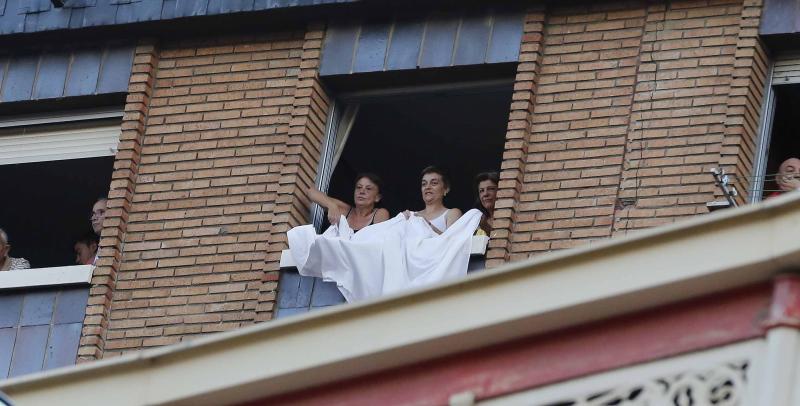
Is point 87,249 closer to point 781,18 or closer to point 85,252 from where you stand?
point 85,252

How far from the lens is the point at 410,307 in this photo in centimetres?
809

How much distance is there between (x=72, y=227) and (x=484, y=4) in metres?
7.09

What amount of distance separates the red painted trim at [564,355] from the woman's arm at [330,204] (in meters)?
7.94

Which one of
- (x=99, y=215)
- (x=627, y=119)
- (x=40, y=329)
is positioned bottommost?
(x=40, y=329)

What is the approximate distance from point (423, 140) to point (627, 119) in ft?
14.3

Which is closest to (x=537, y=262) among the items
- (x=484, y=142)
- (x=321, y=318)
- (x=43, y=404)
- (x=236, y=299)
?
(x=321, y=318)

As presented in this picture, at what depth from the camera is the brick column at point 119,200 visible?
55.6ft

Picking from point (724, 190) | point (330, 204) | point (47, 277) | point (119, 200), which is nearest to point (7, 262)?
point (47, 277)

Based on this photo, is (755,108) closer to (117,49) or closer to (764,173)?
(764,173)

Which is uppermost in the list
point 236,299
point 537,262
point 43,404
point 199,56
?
point 199,56

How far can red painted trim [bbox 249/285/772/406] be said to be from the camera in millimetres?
7551

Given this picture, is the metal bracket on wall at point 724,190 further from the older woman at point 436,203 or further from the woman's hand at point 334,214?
the woman's hand at point 334,214

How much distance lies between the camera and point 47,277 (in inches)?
687

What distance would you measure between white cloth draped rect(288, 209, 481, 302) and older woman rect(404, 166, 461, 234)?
9 cm
